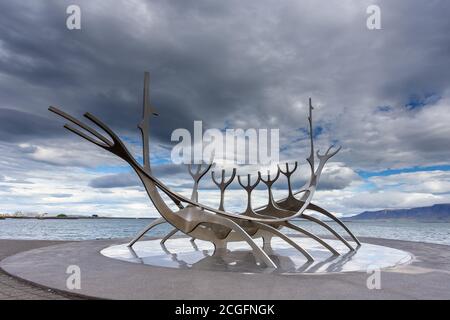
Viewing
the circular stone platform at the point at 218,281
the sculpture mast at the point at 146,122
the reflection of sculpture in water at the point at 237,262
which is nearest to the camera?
the circular stone platform at the point at 218,281

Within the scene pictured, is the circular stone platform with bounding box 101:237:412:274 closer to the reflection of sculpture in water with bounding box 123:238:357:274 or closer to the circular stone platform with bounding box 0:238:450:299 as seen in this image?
the reflection of sculpture in water with bounding box 123:238:357:274

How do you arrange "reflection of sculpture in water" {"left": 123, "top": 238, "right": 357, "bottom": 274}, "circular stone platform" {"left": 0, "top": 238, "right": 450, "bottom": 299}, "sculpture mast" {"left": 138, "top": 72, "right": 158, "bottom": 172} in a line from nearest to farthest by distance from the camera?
"circular stone platform" {"left": 0, "top": 238, "right": 450, "bottom": 299}, "reflection of sculpture in water" {"left": 123, "top": 238, "right": 357, "bottom": 274}, "sculpture mast" {"left": 138, "top": 72, "right": 158, "bottom": 172}

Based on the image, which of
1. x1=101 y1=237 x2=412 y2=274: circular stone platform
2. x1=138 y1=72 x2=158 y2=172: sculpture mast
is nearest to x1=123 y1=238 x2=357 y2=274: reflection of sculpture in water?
x1=101 y1=237 x2=412 y2=274: circular stone platform

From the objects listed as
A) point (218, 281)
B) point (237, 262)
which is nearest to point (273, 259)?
point (237, 262)

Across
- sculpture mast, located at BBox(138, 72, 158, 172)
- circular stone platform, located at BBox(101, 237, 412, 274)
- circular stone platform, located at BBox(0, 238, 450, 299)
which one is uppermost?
sculpture mast, located at BBox(138, 72, 158, 172)

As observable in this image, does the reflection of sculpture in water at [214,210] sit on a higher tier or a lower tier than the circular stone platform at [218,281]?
higher

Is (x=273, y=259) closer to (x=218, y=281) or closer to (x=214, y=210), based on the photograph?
(x=214, y=210)

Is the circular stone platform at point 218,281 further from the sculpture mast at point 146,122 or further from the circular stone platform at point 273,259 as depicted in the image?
the sculpture mast at point 146,122

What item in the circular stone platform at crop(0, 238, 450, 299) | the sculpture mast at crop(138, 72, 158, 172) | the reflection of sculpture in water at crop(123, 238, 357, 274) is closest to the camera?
the circular stone platform at crop(0, 238, 450, 299)

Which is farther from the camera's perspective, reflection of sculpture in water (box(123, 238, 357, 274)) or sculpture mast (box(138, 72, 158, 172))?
sculpture mast (box(138, 72, 158, 172))

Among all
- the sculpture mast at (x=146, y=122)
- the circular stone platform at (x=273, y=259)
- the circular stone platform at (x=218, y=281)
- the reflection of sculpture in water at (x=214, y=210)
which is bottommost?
the circular stone platform at (x=273, y=259)

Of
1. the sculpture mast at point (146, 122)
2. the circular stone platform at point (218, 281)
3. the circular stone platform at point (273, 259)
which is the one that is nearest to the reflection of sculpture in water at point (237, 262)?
the circular stone platform at point (273, 259)

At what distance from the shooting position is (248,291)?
787 centimetres
